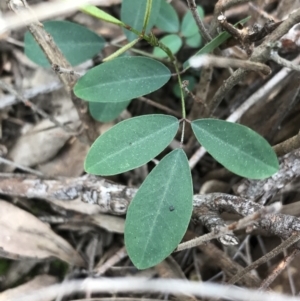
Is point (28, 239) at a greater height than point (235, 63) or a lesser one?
lesser

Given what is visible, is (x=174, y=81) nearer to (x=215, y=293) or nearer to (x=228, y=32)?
(x=228, y=32)

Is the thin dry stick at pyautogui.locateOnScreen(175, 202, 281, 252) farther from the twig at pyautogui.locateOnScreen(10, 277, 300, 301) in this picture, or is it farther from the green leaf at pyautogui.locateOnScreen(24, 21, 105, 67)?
the green leaf at pyautogui.locateOnScreen(24, 21, 105, 67)

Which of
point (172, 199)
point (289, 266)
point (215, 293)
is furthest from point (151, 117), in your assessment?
point (289, 266)

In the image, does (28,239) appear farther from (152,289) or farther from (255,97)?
(255,97)

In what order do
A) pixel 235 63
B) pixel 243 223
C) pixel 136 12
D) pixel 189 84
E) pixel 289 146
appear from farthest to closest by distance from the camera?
1. pixel 189 84
2. pixel 136 12
3. pixel 289 146
4. pixel 235 63
5. pixel 243 223

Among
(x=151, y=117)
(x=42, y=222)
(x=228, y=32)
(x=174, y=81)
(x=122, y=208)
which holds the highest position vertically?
(x=228, y=32)

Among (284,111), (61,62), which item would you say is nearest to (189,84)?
(284,111)
